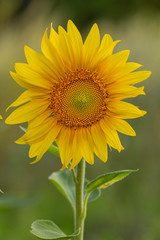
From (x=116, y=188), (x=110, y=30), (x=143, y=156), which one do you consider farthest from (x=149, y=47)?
(x=116, y=188)

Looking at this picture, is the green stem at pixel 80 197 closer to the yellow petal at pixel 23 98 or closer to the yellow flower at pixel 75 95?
the yellow flower at pixel 75 95

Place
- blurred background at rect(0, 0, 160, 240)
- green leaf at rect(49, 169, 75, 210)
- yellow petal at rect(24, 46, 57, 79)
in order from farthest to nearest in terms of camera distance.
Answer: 1. blurred background at rect(0, 0, 160, 240)
2. green leaf at rect(49, 169, 75, 210)
3. yellow petal at rect(24, 46, 57, 79)

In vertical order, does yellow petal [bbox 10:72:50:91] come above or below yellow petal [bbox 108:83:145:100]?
above

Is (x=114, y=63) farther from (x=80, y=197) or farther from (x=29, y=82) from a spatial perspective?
(x=80, y=197)

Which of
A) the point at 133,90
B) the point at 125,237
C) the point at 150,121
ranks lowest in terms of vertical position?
the point at 125,237

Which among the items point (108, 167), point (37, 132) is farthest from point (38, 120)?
point (108, 167)

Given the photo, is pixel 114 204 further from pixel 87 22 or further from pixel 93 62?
pixel 87 22

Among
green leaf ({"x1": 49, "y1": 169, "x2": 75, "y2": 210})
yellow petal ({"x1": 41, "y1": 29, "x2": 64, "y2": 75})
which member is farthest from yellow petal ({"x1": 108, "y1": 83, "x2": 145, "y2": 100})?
green leaf ({"x1": 49, "y1": 169, "x2": 75, "y2": 210})

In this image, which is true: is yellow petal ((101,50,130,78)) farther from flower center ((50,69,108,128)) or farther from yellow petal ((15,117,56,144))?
yellow petal ((15,117,56,144))
